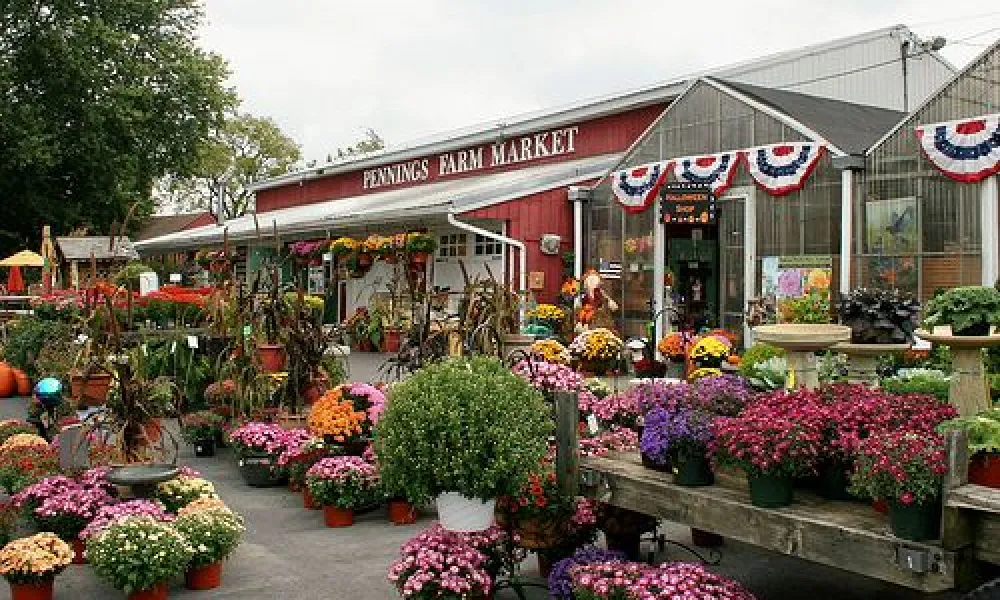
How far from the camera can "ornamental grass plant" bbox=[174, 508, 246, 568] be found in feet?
17.8

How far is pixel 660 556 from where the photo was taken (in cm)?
596

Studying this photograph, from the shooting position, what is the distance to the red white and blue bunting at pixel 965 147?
35.5ft

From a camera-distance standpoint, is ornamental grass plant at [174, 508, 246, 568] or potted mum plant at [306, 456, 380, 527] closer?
ornamental grass plant at [174, 508, 246, 568]

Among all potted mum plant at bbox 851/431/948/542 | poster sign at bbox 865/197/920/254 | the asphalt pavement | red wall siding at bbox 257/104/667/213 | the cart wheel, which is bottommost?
the asphalt pavement

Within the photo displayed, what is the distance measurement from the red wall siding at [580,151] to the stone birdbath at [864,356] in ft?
44.2

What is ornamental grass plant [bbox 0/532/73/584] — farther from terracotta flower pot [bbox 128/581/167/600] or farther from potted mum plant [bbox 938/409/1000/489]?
potted mum plant [bbox 938/409/1000/489]

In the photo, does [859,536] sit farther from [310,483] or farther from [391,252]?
[391,252]

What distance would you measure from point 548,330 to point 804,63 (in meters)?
8.05

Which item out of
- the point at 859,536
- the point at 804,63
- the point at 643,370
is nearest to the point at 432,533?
the point at 859,536

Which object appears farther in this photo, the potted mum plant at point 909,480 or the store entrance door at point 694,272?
the store entrance door at point 694,272

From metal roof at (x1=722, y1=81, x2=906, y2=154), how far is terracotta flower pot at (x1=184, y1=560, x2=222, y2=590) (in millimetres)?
9933

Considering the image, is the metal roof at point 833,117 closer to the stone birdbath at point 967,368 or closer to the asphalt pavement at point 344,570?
the asphalt pavement at point 344,570

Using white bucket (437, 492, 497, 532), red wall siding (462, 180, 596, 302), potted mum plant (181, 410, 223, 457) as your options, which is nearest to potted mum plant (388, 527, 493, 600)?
white bucket (437, 492, 497, 532)

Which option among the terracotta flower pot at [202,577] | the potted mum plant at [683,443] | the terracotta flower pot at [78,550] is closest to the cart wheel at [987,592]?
the potted mum plant at [683,443]
